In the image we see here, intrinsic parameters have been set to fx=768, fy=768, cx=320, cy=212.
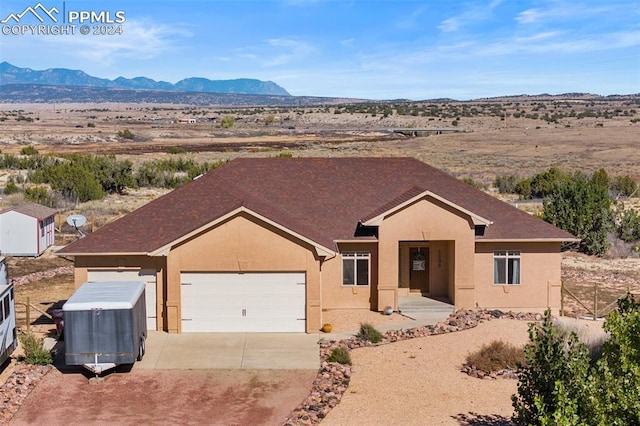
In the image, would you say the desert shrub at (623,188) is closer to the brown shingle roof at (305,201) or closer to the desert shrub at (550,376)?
the brown shingle roof at (305,201)

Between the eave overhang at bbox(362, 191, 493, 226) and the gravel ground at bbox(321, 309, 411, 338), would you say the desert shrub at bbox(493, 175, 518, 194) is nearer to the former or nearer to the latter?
the eave overhang at bbox(362, 191, 493, 226)

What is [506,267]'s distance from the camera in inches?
1046

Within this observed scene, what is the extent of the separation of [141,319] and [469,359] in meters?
8.96

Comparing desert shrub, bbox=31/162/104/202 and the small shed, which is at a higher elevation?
desert shrub, bbox=31/162/104/202

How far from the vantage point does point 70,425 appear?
16.8 meters

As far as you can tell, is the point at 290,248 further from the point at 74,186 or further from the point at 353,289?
the point at 74,186

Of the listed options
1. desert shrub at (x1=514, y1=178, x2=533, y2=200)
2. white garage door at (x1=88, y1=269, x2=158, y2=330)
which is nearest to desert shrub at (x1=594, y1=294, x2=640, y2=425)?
white garage door at (x1=88, y1=269, x2=158, y2=330)

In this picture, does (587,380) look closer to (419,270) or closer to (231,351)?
(231,351)

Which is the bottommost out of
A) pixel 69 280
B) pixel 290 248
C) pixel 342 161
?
pixel 69 280

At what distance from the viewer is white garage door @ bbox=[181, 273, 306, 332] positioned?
2366 cm

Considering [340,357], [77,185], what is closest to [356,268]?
[340,357]

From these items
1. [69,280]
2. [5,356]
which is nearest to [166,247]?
[5,356]

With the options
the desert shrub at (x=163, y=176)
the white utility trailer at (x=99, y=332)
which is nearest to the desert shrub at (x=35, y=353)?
the white utility trailer at (x=99, y=332)

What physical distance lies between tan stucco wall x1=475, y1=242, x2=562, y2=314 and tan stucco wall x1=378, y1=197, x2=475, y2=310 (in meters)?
0.88
